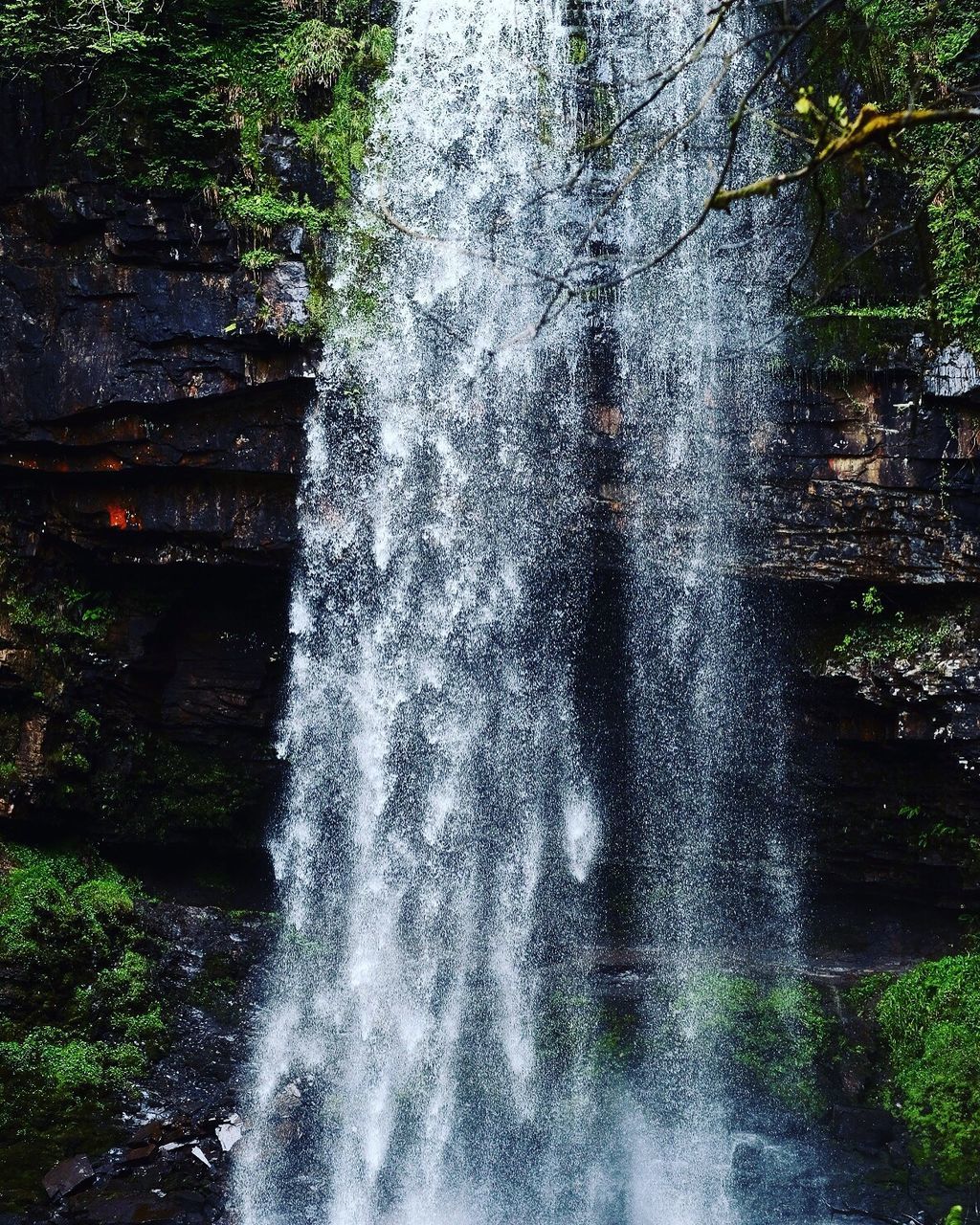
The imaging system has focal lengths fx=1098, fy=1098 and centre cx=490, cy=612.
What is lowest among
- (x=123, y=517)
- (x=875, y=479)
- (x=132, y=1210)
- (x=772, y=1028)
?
(x=132, y=1210)

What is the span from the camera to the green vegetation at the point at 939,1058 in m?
8.99

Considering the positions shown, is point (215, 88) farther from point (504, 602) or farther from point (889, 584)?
point (889, 584)

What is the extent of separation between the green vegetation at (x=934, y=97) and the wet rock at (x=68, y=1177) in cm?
989

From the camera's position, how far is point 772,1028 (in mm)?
10398

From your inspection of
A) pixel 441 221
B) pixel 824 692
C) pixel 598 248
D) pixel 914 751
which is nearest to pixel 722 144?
pixel 598 248

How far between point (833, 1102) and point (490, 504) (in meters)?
→ 6.30

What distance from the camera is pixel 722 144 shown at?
35.6 feet

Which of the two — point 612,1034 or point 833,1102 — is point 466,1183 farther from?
point 833,1102

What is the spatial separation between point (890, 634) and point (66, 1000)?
829cm

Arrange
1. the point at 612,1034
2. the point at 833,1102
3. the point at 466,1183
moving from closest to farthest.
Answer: the point at 466,1183 < the point at 833,1102 < the point at 612,1034

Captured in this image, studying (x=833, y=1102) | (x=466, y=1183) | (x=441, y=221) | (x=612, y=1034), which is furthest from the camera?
(x=441, y=221)

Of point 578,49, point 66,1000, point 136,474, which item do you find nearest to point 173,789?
point 66,1000

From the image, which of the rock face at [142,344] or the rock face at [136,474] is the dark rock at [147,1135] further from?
the rock face at [142,344]

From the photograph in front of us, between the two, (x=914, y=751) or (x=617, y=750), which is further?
(x=617, y=750)
